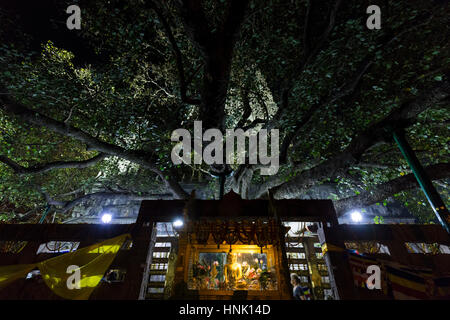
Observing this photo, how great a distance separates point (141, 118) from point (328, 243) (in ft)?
31.8

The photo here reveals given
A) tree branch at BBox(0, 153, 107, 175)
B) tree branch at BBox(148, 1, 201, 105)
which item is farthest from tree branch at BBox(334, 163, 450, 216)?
tree branch at BBox(0, 153, 107, 175)

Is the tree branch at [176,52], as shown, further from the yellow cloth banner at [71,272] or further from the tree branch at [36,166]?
the tree branch at [36,166]

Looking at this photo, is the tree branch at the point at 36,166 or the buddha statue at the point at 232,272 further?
the tree branch at the point at 36,166

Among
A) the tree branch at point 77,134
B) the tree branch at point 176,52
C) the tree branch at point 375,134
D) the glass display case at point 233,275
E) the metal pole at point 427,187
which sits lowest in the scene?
the glass display case at point 233,275

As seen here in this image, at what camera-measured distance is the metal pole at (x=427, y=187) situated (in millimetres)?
4312

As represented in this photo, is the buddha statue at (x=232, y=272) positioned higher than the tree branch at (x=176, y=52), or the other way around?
the tree branch at (x=176, y=52)

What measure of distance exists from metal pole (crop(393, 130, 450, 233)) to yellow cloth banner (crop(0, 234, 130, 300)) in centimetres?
850

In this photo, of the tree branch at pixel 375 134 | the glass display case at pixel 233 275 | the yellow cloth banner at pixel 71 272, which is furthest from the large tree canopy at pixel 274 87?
the yellow cloth banner at pixel 71 272

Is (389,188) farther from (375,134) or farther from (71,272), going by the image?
(71,272)

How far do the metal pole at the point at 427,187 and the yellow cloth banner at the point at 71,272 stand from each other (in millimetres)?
8499

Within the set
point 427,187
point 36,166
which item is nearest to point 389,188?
point 427,187

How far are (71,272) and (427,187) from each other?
950 centimetres

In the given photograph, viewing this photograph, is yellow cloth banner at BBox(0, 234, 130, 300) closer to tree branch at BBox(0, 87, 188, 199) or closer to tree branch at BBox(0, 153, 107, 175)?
tree branch at BBox(0, 87, 188, 199)
